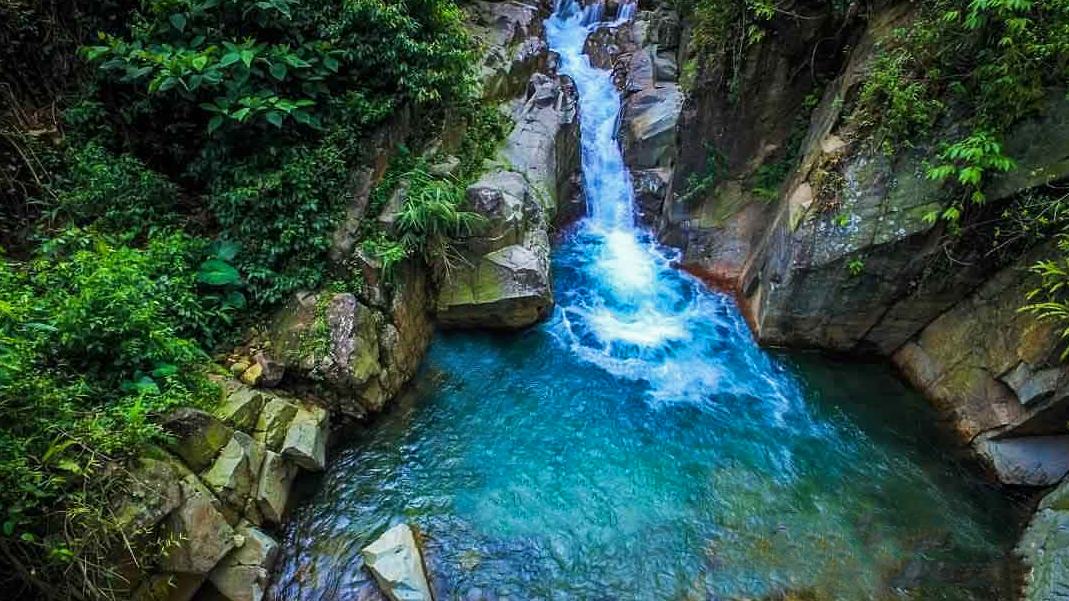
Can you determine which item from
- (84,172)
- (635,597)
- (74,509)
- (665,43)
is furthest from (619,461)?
(665,43)

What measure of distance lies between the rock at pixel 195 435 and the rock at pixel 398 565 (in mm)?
1853

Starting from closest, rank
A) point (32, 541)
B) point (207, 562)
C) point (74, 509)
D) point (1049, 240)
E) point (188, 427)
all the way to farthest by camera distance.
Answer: point (32, 541) < point (74, 509) < point (207, 562) < point (188, 427) < point (1049, 240)

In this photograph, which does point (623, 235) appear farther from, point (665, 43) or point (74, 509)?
point (74, 509)

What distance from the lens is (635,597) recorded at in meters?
4.90

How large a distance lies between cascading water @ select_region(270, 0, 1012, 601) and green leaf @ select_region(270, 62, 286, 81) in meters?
4.20

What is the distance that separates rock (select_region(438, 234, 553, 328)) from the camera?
7680mm

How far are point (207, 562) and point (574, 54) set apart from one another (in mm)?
13969

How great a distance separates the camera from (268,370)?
5840 mm

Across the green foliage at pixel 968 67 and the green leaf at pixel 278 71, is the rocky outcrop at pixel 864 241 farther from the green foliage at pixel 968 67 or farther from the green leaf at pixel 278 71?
the green leaf at pixel 278 71

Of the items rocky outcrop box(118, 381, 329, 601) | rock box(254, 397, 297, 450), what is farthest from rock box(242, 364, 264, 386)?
Result: rock box(254, 397, 297, 450)

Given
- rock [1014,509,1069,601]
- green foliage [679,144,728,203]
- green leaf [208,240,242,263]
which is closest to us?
rock [1014,509,1069,601]

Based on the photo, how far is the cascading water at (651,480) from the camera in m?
5.04

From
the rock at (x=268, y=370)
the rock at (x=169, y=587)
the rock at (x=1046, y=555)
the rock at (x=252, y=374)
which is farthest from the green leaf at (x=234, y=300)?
the rock at (x=1046, y=555)

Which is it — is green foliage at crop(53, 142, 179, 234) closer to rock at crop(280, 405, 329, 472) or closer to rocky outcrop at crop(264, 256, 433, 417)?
rocky outcrop at crop(264, 256, 433, 417)
